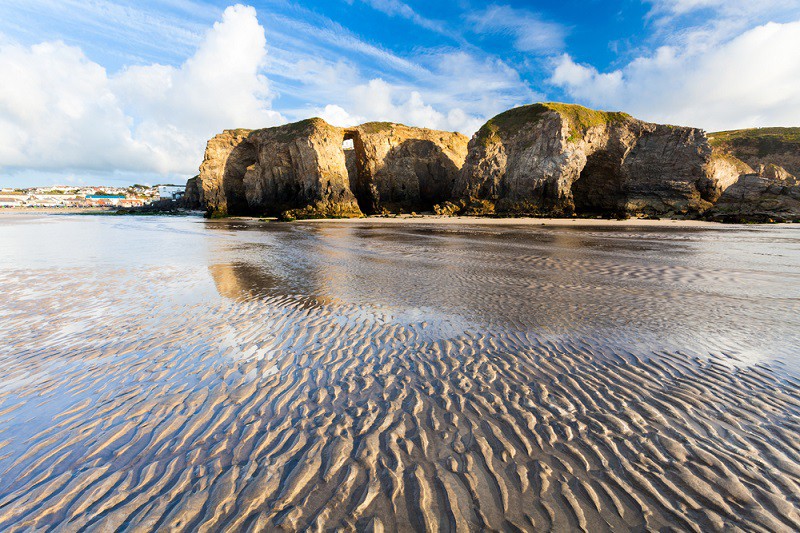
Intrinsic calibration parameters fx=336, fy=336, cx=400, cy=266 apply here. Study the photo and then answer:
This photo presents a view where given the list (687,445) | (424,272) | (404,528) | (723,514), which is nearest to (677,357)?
(687,445)

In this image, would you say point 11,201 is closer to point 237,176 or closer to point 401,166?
point 237,176

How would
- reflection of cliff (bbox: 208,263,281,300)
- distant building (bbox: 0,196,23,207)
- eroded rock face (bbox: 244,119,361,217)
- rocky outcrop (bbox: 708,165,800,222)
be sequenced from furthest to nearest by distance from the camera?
distant building (bbox: 0,196,23,207) → eroded rock face (bbox: 244,119,361,217) → rocky outcrop (bbox: 708,165,800,222) → reflection of cliff (bbox: 208,263,281,300)

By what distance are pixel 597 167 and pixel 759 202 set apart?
2052 cm

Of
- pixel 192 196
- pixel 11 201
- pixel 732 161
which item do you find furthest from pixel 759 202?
pixel 11 201

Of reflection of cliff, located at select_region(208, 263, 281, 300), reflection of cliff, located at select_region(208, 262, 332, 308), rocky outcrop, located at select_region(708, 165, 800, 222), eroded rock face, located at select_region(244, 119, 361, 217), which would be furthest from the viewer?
eroded rock face, located at select_region(244, 119, 361, 217)

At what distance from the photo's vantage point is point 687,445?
396cm

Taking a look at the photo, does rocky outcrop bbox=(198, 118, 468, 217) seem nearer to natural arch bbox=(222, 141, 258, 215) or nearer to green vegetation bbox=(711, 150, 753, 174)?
natural arch bbox=(222, 141, 258, 215)

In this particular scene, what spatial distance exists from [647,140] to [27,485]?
7061 cm

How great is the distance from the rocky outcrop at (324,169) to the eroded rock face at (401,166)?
20 centimetres

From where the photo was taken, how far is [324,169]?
6247cm

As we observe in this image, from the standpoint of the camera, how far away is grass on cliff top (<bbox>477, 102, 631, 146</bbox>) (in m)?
54.8

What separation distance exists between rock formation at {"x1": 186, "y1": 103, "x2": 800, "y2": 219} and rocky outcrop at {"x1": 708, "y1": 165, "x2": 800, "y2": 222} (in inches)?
5.4

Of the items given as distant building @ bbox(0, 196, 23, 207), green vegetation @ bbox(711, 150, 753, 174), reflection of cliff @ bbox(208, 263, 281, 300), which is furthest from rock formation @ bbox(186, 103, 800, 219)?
distant building @ bbox(0, 196, 23, 207)

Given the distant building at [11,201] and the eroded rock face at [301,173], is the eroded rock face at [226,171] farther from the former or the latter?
the distant building at [11,201]
